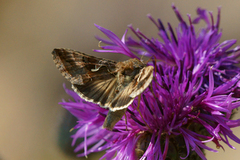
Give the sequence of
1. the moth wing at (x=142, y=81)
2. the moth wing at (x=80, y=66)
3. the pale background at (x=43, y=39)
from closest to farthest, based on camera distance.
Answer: the moth wing at (x=142, y=81), the moth wing at (x=80, y=66), the pale background at (x=43, y=39)

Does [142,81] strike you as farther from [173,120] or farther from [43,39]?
[43,39]

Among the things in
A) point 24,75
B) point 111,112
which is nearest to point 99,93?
point 111,112

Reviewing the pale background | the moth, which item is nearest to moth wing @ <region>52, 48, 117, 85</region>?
the moth

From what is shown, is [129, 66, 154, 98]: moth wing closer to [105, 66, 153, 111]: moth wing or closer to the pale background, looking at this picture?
[105, 66, 153, 111]: moth wing

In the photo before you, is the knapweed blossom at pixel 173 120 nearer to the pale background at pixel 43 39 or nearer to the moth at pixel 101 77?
the moth at pixel 101 77

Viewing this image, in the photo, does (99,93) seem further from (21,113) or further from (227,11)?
(227,11)

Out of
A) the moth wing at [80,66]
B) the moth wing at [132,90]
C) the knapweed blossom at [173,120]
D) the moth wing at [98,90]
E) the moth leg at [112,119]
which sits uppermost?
the moth wing at [80,66]

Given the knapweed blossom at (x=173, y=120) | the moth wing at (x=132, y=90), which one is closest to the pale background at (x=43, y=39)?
the knapweed blossom at (x=173, y=120)
